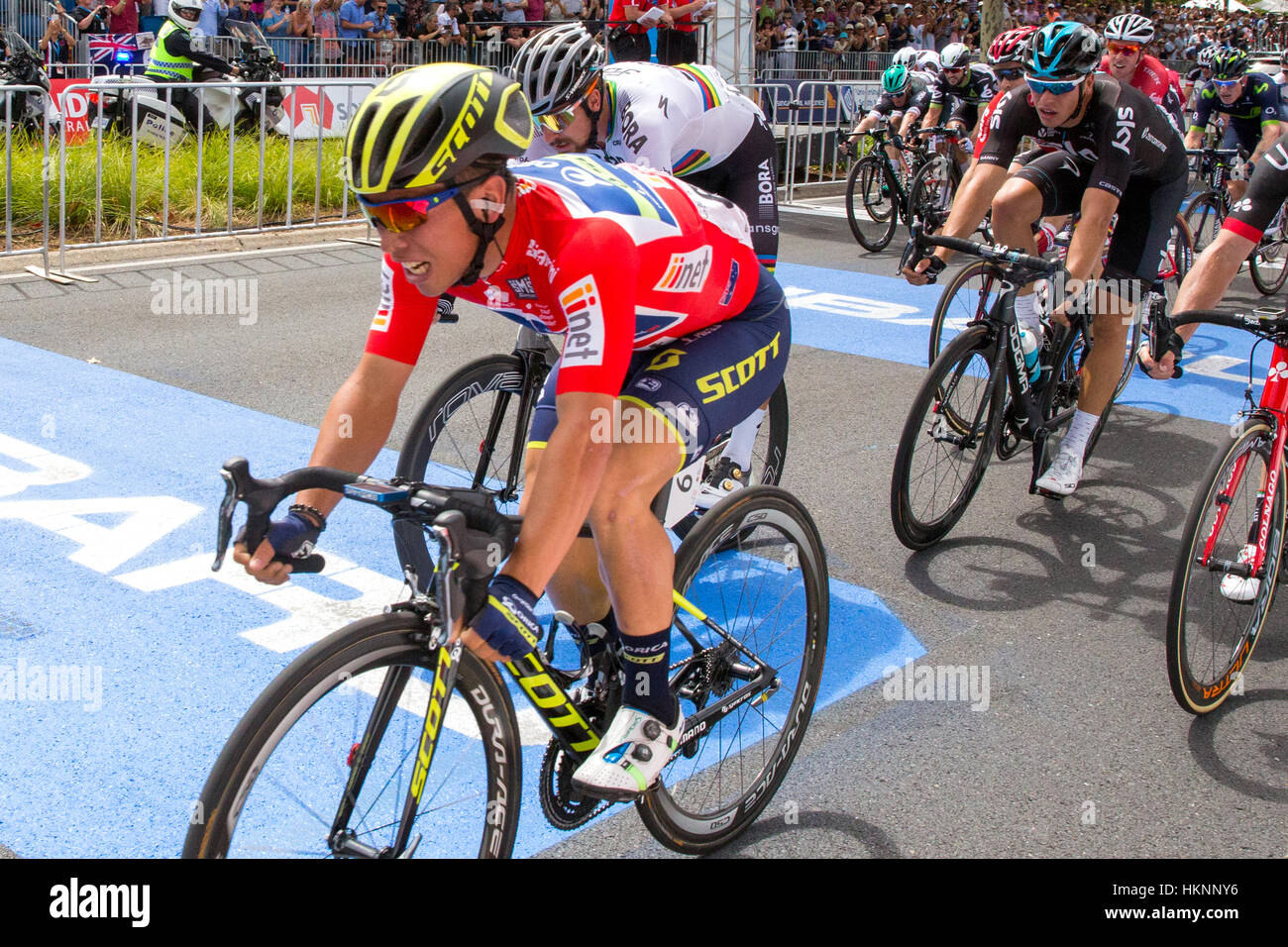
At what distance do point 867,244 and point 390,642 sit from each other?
1175 cm

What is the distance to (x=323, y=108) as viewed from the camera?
13.1 m

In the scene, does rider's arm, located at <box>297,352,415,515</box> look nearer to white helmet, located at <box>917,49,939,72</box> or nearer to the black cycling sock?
the black cycling sock

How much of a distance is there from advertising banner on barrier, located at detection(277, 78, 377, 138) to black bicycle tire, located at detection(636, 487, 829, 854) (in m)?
10.5

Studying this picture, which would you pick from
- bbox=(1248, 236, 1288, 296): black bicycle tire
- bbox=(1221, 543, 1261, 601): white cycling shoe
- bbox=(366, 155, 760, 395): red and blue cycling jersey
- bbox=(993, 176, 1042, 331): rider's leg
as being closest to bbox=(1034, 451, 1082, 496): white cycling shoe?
bbox=(993, 176, 1042, 331): rider's leg

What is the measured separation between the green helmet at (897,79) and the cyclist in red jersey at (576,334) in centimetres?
1140

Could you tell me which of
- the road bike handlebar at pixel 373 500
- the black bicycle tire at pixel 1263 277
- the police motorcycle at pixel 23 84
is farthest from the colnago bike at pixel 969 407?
the police motorcycle at pixel 23 84

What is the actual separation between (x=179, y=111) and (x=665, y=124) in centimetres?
919

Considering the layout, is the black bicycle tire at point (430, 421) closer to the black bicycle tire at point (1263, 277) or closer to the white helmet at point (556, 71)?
the white helmet at point (556, 71)

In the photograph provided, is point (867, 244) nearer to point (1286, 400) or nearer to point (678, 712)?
point (1286, 400)

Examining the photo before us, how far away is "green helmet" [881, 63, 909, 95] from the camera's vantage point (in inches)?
557

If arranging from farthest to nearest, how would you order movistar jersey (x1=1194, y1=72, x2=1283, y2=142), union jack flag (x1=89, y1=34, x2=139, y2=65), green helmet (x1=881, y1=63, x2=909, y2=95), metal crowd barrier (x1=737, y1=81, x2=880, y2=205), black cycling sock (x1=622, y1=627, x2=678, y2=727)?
union jack flag (x1=89, y1=34, x2=139, y2=65)
metal crowd barrier (x1=737, y1=81, x2=880, y2=205)
green helmet (x1=881, y1=63, x2=909, y2=95)
movistar jersey (x1=1194, y1=72, x2=1283, y2=142)
black cycling sock (x1=622, y1=627, x2=678, y2=727)

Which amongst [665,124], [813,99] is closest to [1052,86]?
[665,124]
